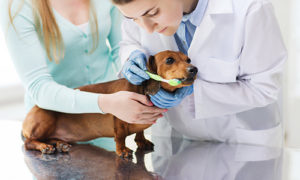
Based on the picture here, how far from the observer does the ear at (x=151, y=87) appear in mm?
1117

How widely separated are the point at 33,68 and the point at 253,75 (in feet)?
2.55

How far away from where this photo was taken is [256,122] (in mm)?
1269

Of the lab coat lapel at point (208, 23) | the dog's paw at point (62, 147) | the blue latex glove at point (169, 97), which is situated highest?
the lab coat lapel at point (208, 23)

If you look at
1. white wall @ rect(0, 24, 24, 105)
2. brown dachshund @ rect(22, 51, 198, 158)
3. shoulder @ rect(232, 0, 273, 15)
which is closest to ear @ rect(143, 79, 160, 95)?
brown dachshund @ rect(22, 51, 198, 158)

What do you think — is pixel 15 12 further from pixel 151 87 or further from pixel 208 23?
pixel 208 23

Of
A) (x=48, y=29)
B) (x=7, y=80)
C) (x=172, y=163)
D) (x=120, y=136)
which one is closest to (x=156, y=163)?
(x=172, y=163)

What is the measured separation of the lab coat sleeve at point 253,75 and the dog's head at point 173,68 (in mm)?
96

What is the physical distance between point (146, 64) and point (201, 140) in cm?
39

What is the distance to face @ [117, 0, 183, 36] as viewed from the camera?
99cm

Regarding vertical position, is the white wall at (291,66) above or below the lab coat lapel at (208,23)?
below

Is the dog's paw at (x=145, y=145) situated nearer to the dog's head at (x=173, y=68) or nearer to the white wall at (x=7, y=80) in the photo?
the dog's head at (x=173, y=68)

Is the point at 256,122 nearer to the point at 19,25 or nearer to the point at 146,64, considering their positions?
the point at 146,64

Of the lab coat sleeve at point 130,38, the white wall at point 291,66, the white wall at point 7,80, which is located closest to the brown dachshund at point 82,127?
the lab coat sleeve at point 130,38

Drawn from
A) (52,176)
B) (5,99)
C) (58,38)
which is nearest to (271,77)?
(52,176)
